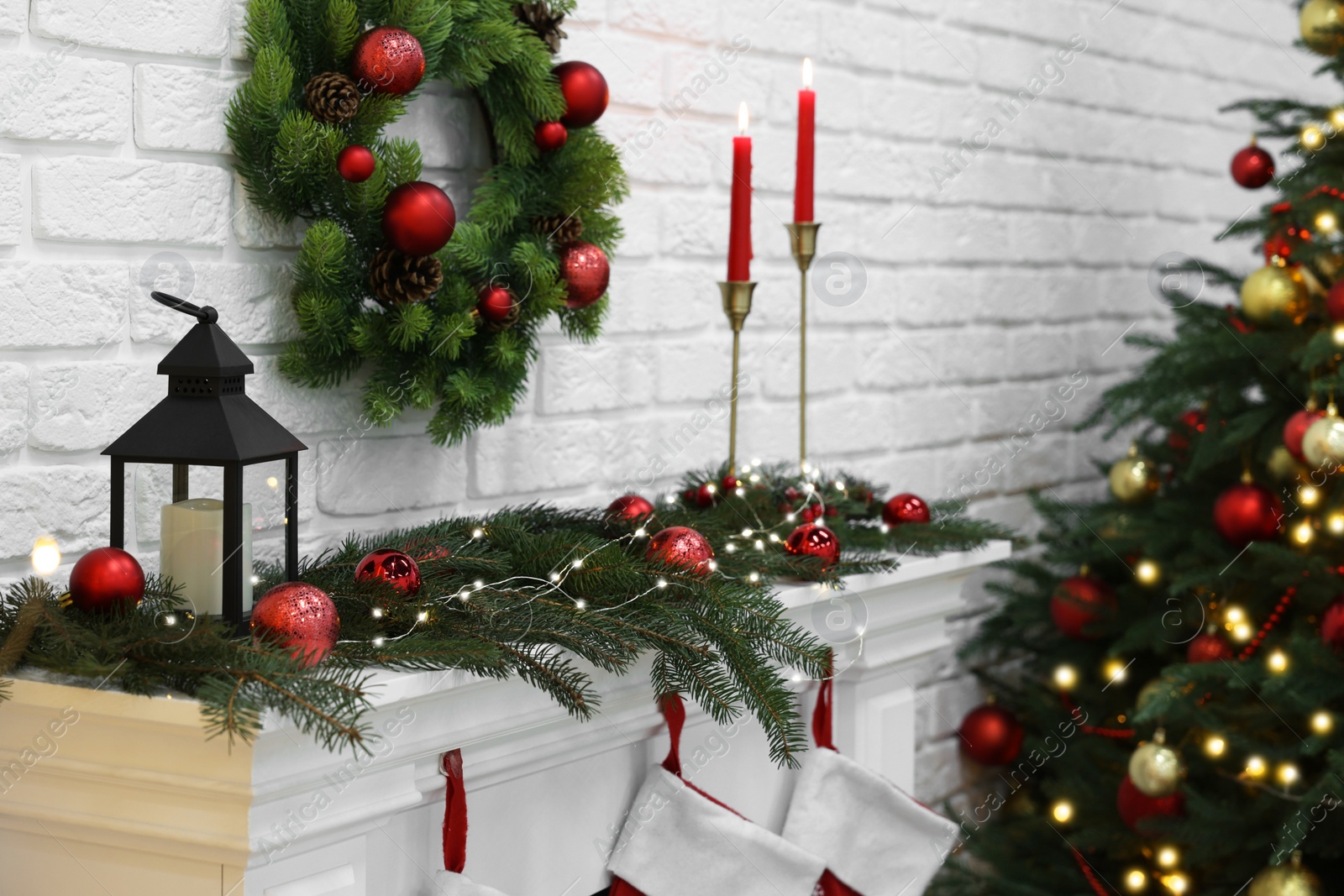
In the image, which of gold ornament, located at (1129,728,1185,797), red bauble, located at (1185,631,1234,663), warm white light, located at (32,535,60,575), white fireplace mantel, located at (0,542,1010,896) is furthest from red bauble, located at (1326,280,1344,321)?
warm white light, located at (32,535,60,575)

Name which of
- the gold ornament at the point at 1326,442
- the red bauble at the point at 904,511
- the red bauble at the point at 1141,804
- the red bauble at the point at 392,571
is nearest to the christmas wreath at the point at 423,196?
the red bauble at the point at 392,571

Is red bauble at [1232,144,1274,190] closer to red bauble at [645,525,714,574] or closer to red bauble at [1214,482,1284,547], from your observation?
red bauble at [1214,482,1284,547]

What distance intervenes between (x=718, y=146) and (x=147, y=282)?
726 millimetres

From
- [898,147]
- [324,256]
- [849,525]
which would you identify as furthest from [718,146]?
[324,256]

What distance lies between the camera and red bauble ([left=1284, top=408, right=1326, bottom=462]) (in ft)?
5.21

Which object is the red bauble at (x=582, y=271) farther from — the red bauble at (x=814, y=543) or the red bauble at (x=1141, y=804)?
the red bauble at (x=1141, y=804)

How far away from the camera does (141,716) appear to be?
73 centimetres

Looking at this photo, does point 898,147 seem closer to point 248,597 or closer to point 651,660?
point 651,660

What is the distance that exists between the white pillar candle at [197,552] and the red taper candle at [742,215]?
0.60 m

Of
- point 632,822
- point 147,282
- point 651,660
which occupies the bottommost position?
point 632,822

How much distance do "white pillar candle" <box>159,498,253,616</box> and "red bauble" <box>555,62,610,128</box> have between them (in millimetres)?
535

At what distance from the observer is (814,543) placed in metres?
1.15

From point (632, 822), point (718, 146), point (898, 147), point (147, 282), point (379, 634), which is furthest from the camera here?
point (898, 147)

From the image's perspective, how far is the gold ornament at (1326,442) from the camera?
1529mm
